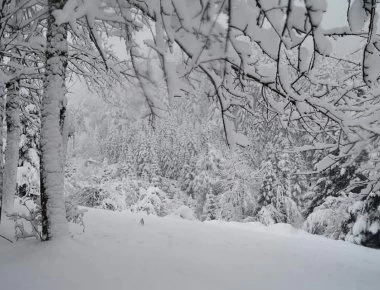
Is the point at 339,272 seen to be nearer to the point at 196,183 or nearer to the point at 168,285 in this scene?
the point at 168,285

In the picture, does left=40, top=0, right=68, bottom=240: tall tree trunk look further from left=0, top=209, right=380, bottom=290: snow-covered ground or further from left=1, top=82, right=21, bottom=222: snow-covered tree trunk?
left=1, top=82, right=21, bottom=222: snow-covered tree trunk

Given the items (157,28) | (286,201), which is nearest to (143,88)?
(157,28)

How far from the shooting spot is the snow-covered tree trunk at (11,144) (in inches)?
267

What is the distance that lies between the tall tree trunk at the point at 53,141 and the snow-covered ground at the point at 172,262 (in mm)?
267

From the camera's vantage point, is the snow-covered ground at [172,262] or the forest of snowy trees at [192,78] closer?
the forest of snowy trees at [192,78]

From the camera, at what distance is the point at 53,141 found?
13.5ft

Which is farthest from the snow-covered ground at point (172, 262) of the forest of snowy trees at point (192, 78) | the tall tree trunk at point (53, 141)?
the forest of snowy trees at point (192, 78)

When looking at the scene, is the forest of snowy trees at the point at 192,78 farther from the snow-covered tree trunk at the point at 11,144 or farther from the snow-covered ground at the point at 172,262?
the snow-covered ground at the point at 172,262

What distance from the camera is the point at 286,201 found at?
1108 inches

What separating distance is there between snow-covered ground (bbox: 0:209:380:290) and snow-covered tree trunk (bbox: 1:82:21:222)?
1773mm

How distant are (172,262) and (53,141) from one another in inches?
80.0

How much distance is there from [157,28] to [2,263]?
9.95ft

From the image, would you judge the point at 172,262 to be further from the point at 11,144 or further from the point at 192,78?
the point at 11,144

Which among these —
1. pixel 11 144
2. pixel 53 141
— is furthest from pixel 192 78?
pixel 11 144
